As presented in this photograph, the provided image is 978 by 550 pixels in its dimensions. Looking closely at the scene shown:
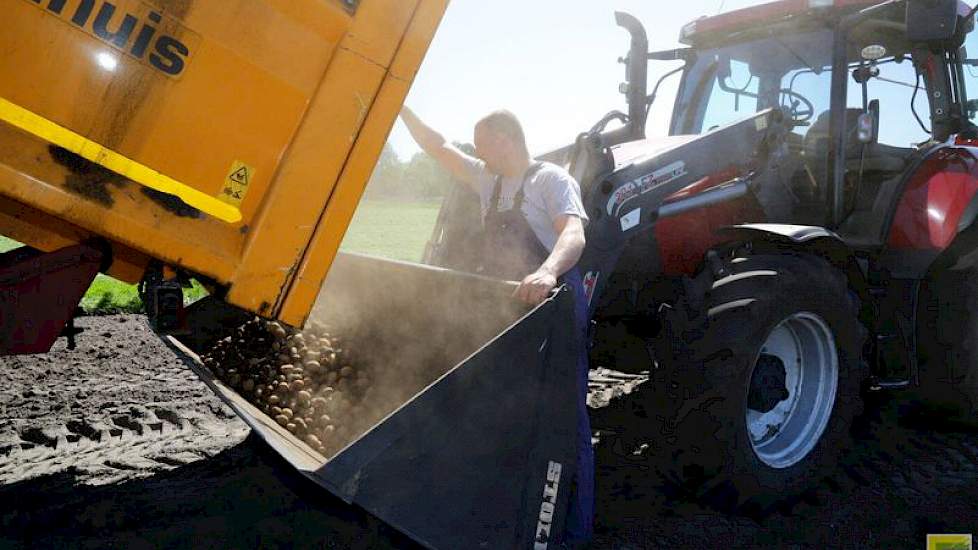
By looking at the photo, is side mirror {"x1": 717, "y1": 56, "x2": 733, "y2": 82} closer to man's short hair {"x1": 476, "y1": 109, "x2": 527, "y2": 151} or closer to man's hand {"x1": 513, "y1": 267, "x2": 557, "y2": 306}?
man's short hair {"x1": 476, "y1": 109, "x2": 527, "y2": 151}

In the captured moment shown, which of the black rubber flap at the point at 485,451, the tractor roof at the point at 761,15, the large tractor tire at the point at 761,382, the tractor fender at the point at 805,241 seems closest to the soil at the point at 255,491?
the large tractor tire at the point at 761,382

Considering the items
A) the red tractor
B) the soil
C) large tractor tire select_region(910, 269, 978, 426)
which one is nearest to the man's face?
the red tractor

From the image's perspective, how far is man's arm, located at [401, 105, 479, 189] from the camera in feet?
13.6

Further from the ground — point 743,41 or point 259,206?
point 743,41

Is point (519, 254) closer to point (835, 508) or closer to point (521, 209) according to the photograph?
point (521, 209)


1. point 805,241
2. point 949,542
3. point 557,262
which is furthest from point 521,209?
point 949,542

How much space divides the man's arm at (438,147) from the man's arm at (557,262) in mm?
1035

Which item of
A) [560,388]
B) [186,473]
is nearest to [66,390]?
[186,473]

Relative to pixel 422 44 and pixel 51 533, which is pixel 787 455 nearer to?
pixel 422 44

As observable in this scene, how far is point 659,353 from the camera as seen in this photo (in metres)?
3.25

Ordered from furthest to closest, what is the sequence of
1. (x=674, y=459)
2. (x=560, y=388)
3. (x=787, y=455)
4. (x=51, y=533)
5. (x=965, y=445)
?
(x=965, y=445)
(x=787, y=455)
(x=674, y=459)
(x=51, y=533)
(x=560, y=388)

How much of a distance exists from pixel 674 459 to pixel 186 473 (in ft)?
7.58

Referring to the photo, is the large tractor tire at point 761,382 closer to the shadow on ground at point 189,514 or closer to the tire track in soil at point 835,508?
the tire track in soil at point 835,508

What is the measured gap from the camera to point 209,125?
222cm
